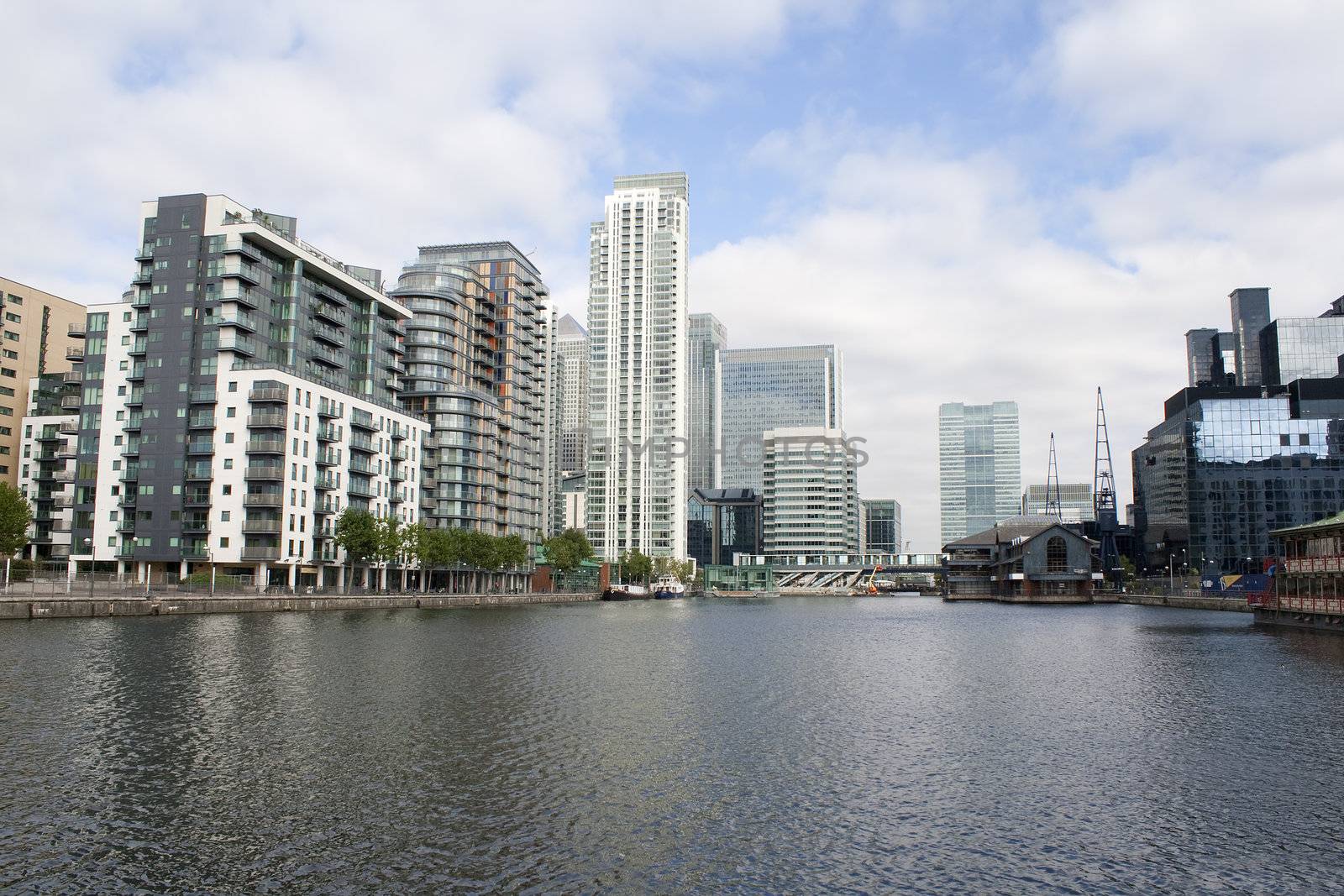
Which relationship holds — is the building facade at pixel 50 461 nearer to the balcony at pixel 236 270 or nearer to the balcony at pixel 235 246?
the balcony at pixel 236 270

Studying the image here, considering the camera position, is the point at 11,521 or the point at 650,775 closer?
the point at 650,775

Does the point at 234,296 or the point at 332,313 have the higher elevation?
the point at 332,313

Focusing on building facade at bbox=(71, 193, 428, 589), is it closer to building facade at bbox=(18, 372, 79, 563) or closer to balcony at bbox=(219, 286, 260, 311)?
balcony at bbox=(219, 286, 260, 311)

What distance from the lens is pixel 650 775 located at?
32594 mm

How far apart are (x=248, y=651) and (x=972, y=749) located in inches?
1865

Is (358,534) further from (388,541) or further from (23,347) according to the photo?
(23,347)

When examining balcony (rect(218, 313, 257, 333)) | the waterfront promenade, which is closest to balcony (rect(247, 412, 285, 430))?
balcony (rect(218, 313, 257, 333))

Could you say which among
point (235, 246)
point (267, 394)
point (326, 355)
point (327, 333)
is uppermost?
point (235, 246)

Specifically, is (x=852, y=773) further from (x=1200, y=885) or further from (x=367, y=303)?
(x=367, y=303)

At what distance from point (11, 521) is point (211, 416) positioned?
33511 millimetres

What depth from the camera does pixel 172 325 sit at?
136 meters

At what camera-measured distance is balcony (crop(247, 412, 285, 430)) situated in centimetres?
13212

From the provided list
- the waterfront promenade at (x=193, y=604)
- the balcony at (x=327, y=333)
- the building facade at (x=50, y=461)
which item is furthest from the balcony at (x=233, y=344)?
the waterfront promenade at (x=193, y=604)

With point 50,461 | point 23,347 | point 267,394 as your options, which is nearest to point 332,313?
point 267,394
